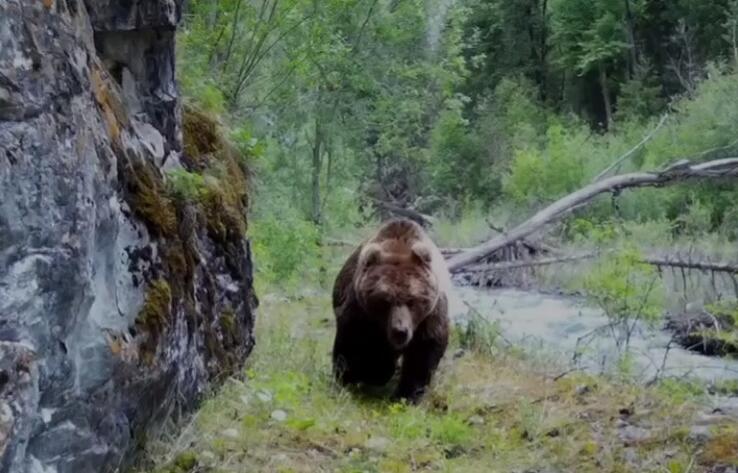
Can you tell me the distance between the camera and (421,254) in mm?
6371

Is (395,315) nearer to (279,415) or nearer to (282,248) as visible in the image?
(279,415)

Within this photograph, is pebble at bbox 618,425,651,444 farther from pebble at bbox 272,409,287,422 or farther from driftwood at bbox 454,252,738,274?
driftwood at bbox 454,252,738,274

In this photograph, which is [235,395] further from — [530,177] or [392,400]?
[530,177]

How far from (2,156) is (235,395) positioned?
2596 millimetres

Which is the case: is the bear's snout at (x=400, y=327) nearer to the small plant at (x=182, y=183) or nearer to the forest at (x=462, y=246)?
the forest at (x=462, y=246)

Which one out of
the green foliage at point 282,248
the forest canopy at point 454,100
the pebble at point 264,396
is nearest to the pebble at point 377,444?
the pebble at point 264,396

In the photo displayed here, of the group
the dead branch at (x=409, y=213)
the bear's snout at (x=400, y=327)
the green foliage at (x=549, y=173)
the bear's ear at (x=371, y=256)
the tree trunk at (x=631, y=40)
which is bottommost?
the dead branch at (x=409, y=213)

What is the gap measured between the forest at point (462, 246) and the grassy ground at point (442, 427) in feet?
0.06

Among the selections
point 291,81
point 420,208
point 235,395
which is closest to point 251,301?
point 235,395

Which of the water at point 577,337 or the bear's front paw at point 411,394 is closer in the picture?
the bear's front paw at point 411,394

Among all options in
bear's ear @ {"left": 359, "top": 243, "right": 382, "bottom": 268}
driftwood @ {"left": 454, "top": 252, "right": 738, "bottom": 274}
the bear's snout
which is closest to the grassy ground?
the bear's snout

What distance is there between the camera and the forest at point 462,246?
490 cm

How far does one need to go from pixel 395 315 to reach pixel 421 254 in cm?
53

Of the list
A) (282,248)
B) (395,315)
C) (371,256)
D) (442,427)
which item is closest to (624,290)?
(371,256)
